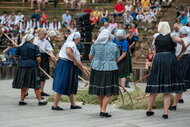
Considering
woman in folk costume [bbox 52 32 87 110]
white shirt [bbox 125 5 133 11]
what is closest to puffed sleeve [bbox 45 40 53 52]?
woman in folk costume [bbox 52 32 87 110]

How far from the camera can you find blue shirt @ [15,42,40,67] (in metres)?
11.2

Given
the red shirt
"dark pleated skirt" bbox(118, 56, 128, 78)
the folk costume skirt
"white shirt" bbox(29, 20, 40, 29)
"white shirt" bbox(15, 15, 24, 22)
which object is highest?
the red shirt

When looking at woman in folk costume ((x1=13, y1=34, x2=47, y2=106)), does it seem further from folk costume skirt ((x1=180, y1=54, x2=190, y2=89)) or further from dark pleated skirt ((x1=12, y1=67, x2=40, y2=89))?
folk costume skirt ((x1=180, y1=54, x2=190, y2=89))

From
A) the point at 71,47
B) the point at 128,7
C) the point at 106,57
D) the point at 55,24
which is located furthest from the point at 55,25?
the point at 106,57

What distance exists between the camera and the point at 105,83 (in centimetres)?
981

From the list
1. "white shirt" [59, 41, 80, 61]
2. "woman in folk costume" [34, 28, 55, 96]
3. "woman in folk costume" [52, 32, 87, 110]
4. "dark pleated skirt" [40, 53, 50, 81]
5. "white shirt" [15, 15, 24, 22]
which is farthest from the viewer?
"white shirt" [15, 15, 24, 22]

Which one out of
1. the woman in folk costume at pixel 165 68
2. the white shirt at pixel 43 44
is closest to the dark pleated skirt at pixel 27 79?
the white shirt at pixel 43 44

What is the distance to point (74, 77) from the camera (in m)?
10.5

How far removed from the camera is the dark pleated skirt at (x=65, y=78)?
409 inches

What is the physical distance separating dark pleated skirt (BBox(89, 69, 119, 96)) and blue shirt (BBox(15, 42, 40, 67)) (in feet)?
6.08

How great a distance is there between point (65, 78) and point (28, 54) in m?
1.21

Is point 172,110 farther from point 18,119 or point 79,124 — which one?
point 18,119

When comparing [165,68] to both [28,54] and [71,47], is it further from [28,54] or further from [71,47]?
[28,54]

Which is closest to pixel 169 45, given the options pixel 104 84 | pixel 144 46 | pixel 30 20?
pixel 104 84
